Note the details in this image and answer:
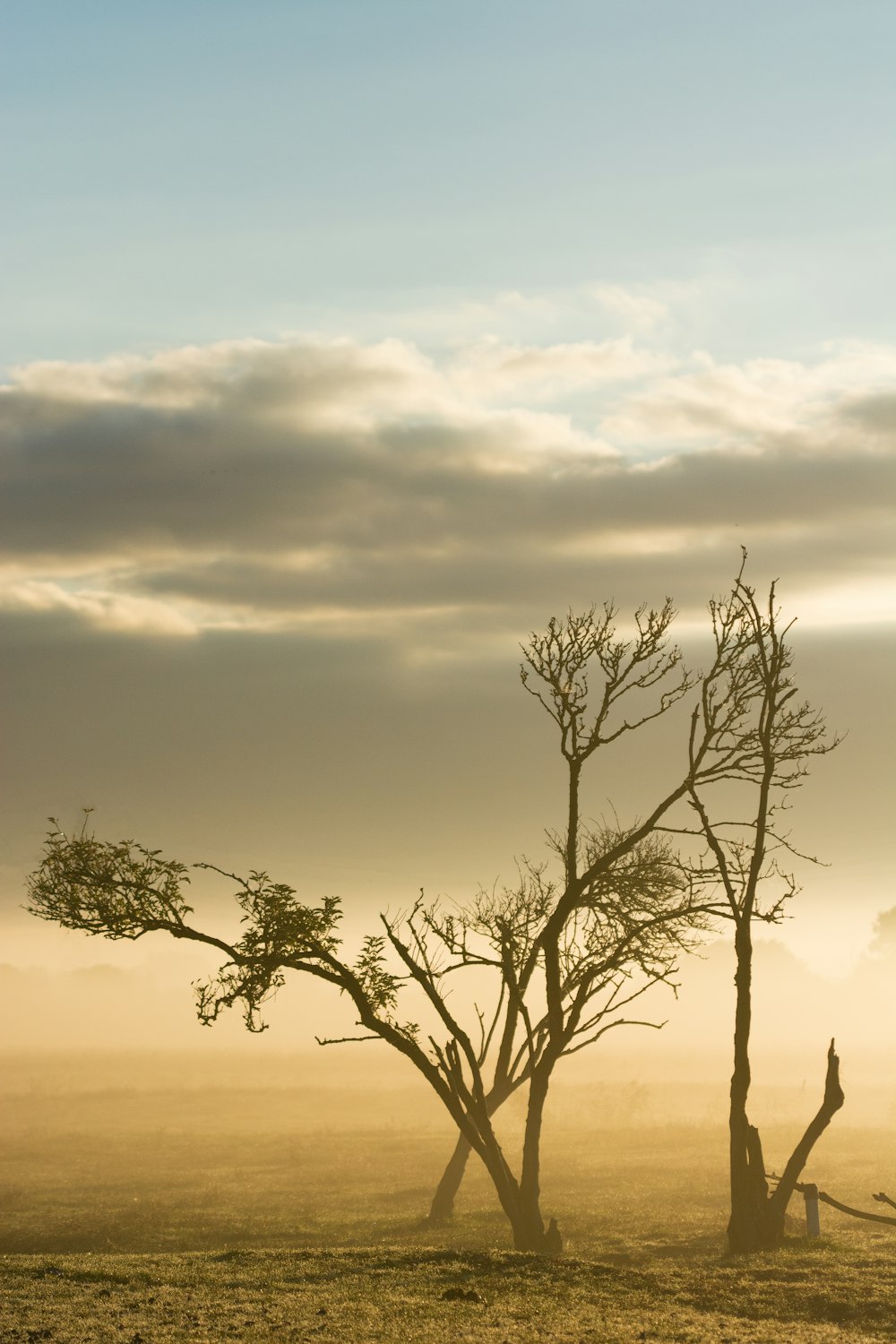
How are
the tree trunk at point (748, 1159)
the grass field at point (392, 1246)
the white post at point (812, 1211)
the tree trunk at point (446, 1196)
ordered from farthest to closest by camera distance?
the tree trunk at point (446, 1196) < the white post at point (812, 1211) < the tree trunk at point (748, 1159) < the grass field at point (392, 1246)

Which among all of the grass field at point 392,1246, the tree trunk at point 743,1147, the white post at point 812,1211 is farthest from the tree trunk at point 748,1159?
the grass field at point 392,1246

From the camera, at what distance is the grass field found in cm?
2120

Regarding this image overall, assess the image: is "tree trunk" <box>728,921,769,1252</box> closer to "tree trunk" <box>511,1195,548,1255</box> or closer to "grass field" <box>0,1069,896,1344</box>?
"grass field" <box>0,1069,896,1344</box>

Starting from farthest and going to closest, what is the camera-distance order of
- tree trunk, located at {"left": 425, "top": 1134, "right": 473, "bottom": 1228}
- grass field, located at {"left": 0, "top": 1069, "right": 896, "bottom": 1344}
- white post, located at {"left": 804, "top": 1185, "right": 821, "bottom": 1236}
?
tree trunk, located at {"left": 425, "top": 1134, "right": 473, "bottom": 1228}, white post, located at {"left": 804, "top": 1185, "right": 821, "bottom": 1236}, grass field, located at {"left": 0, "top": 1069, "right": 896, "bottom": 1344}

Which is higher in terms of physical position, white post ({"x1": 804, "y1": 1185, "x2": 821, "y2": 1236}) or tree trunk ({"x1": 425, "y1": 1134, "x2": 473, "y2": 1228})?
white post ({"x1": 804, "y1": 1185, "x2": 821, "y2": 1236})

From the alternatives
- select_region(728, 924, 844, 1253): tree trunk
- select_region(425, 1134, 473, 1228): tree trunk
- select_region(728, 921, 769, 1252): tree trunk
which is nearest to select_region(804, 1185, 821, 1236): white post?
select_region(728, 924, 844, 1253): tree trunk

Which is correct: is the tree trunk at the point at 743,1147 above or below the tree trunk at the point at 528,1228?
above

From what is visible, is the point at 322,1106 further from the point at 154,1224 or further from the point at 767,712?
the point at 767,712

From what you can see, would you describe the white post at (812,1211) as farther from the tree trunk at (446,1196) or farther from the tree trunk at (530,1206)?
the tree trunk at (446,1196)

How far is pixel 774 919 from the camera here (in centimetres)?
3247

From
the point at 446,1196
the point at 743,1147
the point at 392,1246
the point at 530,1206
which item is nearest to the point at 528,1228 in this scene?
the point at 530,1206

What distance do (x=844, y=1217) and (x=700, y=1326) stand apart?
1909 cm

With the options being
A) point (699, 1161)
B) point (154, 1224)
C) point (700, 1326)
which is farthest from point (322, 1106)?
point (700, 1326)

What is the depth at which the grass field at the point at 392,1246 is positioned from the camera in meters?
21.2
